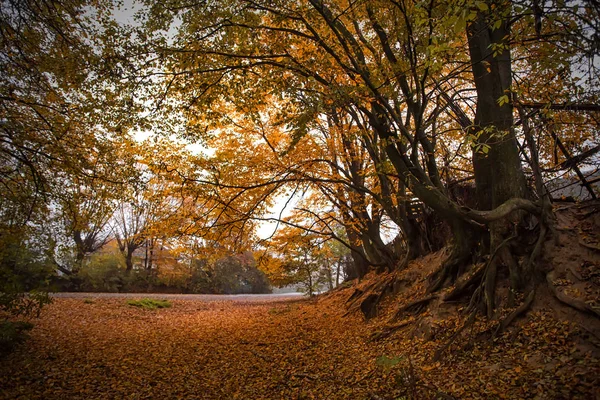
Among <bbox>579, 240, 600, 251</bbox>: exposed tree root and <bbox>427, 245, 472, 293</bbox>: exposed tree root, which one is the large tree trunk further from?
<bbox>579, 240, 600, 251</bbox>: exposed tree root

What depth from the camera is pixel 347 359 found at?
582cm

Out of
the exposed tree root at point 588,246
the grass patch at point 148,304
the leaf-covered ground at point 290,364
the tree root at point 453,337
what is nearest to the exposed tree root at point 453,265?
the leaf-covered ground at point 290,364

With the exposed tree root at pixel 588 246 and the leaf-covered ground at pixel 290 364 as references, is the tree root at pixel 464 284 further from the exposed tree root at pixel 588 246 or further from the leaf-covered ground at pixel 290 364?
the exposed tree root at pixel 588 246

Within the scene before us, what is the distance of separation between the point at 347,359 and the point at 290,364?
1.09 meters

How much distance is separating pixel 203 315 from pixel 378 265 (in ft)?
24.1

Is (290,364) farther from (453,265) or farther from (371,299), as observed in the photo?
(453,265)

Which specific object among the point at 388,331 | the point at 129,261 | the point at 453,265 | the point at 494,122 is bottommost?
the point at 388,331

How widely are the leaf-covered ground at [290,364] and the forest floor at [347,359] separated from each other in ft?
0.06

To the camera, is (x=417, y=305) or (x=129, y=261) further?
(x=129, y=261)

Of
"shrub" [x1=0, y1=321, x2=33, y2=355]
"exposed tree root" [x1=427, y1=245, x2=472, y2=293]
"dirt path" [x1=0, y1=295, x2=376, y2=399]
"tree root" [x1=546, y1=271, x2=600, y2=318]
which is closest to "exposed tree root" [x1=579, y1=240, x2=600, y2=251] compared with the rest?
"tree root" [x1=546, y1=271, x2=600, y2=318]

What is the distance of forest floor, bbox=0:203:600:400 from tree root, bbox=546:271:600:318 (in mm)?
95

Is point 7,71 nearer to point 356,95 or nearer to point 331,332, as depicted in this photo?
point 356,95

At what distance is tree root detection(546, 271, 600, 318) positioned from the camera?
13.0 feet

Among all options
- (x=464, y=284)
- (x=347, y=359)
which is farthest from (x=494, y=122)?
(x=347, y=359)
